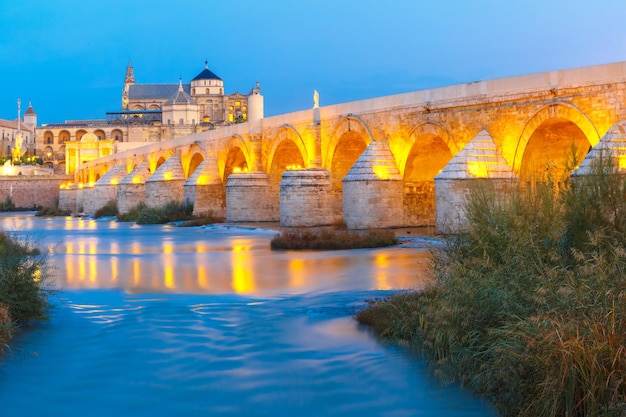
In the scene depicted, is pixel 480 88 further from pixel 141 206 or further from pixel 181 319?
pixel 141 206

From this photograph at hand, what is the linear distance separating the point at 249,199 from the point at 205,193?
128 inches

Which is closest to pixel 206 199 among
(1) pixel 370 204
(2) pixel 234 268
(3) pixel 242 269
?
(1) pixel 370 204

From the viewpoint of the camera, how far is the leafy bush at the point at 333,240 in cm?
1462

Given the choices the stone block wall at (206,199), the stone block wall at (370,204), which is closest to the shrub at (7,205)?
the stone block wall at (206,199)

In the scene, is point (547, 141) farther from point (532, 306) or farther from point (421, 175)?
point (532, 306)

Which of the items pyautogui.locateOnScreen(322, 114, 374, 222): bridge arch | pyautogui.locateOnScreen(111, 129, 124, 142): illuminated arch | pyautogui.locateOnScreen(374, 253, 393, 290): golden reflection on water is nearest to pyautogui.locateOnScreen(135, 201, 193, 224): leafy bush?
pyautogui.locateOnScreen(322, 114, 374, 222): bridge arch

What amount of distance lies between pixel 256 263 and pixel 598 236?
25.9 feet

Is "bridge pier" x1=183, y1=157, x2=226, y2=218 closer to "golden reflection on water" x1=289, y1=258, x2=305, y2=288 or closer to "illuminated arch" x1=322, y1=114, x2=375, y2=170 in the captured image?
"illuminated arch" x1=322, y1=114, x2=375, y2=170

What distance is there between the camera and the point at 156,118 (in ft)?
265

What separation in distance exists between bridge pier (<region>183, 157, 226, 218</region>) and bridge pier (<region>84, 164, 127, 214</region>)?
10.3m

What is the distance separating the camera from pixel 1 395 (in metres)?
5.23

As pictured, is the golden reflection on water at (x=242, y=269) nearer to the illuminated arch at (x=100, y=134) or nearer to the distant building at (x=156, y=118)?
the distant building at (x=156, y=118)

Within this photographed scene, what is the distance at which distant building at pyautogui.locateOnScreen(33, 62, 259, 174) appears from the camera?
7031cm

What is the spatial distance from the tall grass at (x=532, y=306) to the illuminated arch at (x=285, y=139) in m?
14.9
